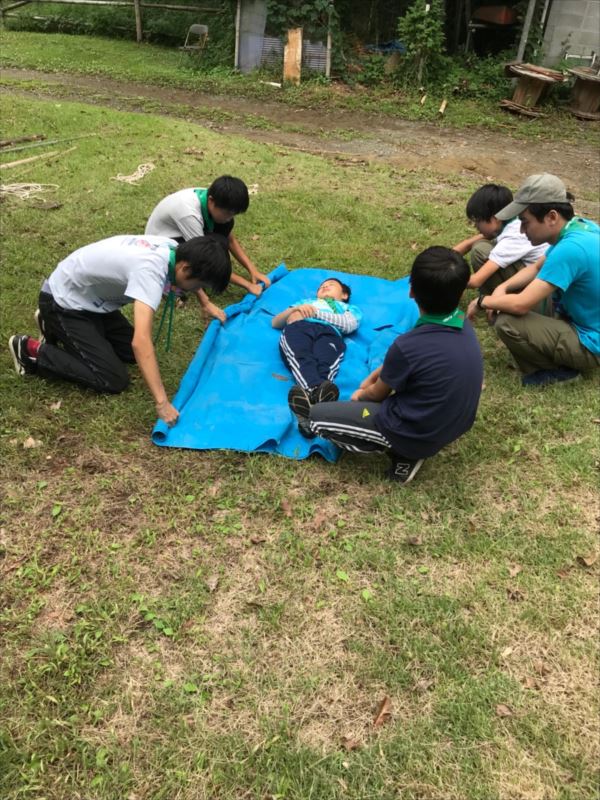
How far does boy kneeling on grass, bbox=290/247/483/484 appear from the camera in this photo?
8.86ft

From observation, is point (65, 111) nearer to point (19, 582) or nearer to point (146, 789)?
point (19, 582)

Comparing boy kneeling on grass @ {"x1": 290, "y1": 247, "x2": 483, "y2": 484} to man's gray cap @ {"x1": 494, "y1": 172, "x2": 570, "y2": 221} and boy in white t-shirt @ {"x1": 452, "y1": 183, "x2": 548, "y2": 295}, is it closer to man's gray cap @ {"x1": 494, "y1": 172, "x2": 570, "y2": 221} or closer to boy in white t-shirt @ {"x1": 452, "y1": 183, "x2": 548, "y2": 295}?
man's gray cap @ {"x1": 494, "y1": 172, "x2": 570, "y2": 221}

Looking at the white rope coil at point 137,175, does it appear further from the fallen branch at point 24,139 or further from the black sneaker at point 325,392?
the black sneaker at point 325,392

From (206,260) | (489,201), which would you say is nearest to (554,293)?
(489,201)

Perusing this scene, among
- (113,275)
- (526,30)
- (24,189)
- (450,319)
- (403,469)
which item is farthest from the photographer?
(526,30)

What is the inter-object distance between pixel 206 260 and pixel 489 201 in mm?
2415

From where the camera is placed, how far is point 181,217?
4355 millimetres

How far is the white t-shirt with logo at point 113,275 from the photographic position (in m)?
3.19

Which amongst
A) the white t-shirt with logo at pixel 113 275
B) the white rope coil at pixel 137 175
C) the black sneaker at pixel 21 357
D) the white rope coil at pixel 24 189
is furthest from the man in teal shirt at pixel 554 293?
the white rope coil at pixel 24 189

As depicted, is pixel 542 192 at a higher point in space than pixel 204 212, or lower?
higher

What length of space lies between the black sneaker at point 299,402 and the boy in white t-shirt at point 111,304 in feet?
2.40

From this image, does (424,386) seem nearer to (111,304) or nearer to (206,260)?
(206,260)

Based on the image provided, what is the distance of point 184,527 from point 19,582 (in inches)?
30.9

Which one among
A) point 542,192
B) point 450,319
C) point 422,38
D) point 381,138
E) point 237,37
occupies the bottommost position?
point 381,138
